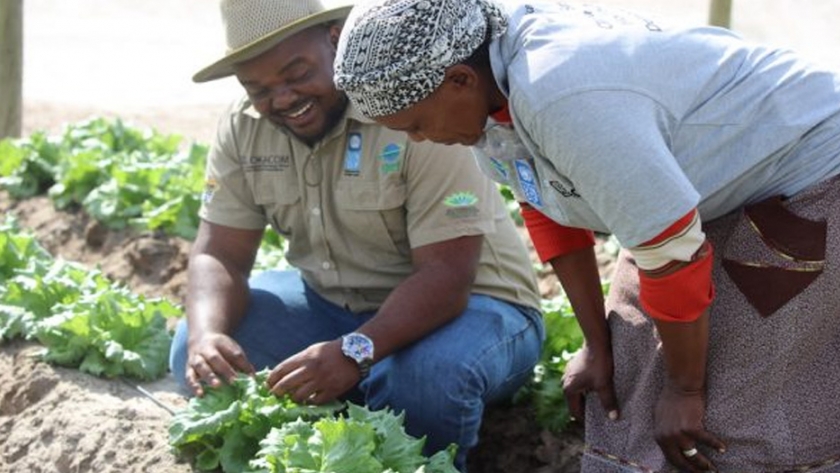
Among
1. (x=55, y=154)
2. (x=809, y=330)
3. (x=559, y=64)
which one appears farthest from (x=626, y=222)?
(x=55, y=154)

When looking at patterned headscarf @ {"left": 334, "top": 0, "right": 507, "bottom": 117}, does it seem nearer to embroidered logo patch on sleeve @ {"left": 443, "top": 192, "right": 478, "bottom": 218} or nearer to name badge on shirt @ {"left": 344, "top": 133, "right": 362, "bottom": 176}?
embroidered logo patch on sleeve @ {"left": 443, "top": 192, "right": 478, "bottom": 218}

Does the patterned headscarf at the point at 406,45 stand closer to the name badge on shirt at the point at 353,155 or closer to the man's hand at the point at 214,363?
the name badge on shirt at the point at 353,155

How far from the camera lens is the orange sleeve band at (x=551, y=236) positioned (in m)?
3.80

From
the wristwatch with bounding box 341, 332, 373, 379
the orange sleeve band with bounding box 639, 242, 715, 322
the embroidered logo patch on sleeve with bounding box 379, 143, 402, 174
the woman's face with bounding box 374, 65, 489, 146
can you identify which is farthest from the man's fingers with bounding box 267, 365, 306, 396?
the orange sleeve band with bounding box 639, 242, 715, 322

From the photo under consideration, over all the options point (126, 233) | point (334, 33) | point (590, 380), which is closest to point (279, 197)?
point (334, 33)

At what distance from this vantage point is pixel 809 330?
3418mm

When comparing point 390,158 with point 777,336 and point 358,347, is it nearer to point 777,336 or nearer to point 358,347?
point 358,347

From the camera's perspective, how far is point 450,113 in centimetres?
327

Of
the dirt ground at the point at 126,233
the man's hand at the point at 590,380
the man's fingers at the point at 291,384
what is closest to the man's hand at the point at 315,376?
the man's fingers at the point at 291,384

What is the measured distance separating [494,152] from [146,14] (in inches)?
497

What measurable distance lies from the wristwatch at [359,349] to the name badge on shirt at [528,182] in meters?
0.78

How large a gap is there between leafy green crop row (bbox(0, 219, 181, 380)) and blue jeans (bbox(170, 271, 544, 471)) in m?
0.23

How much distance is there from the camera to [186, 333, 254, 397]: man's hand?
14.0 feet

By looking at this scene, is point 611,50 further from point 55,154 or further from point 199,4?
point 199,4
